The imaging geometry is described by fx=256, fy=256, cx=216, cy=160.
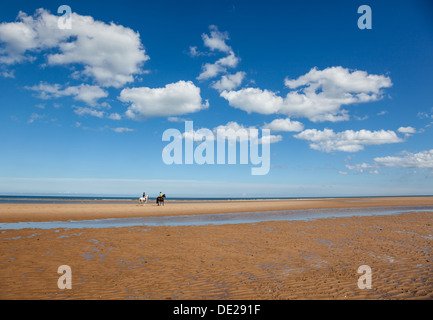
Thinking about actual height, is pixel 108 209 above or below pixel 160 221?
below

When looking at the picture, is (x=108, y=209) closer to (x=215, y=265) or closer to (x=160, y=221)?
(x=160, y=221)

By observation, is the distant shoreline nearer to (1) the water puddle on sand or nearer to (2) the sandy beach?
(1) the water puddle on sand

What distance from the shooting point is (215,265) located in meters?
11.0

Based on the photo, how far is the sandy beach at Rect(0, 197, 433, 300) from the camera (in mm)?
7930

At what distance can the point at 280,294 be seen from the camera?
766cm

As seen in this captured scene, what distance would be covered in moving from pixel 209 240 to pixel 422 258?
11197mm

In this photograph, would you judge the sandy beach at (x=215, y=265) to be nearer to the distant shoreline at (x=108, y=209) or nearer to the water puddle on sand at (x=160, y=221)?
the water puddle on sand at (x=160, y=221)

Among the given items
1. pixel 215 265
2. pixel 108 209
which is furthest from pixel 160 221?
pixel 108 209

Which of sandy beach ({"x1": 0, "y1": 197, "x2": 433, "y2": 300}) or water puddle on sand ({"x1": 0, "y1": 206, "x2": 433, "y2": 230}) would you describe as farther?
water puddle on sand ({"x1": 0, "y1": 206, "x2": 433, "y2": 230})

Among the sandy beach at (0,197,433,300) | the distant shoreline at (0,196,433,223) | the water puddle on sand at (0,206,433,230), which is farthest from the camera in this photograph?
the distant shoreline at (0,196,433,223)

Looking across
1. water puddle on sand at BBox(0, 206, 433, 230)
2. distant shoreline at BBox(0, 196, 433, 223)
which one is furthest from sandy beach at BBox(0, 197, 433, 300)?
distant shoreline at BBox(0, 196, 433, 223)

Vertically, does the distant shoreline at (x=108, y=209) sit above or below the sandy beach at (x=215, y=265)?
below

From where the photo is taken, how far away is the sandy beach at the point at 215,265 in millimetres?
7930

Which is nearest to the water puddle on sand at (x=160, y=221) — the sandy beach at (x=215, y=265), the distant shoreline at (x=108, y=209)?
the distant shoreline at (x=108, y=209)
